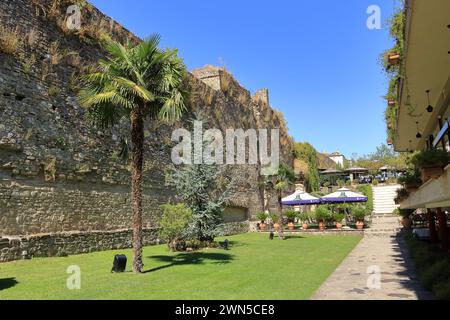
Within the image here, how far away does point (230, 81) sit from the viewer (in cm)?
3036

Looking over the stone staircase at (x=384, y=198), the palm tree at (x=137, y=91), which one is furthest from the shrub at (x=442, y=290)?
the stone staircase at (x=384, y=198)

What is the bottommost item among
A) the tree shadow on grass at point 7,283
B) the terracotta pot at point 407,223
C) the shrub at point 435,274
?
the tree shadow on grass at point 7,283

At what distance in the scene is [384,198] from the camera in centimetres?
4488

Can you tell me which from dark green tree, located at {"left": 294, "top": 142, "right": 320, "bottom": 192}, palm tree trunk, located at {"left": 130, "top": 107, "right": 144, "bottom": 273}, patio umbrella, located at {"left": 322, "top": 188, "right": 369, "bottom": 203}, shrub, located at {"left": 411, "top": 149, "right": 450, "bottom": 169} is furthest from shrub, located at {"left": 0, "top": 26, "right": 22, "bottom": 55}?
dark green tree, located at {"left": 294, "top": 142, "right": 320, "bottom": 192}

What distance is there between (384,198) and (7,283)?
142 ft

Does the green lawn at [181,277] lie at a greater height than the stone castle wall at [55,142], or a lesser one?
lesser

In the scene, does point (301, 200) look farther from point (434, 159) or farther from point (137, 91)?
point (434, 159)

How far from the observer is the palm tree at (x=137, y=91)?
1002 centimetres

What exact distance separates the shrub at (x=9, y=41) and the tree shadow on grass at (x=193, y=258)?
25.5 ft

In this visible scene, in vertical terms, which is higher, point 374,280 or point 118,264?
point 118,264

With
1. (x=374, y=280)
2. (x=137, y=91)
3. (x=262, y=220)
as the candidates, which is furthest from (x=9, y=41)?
(x=262, y=220)

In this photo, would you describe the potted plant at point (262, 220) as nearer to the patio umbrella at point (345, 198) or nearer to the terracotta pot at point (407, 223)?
the patio umbrella at point (345, 198)

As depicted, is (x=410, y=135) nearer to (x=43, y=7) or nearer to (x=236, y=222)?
(x=236, y=222)
